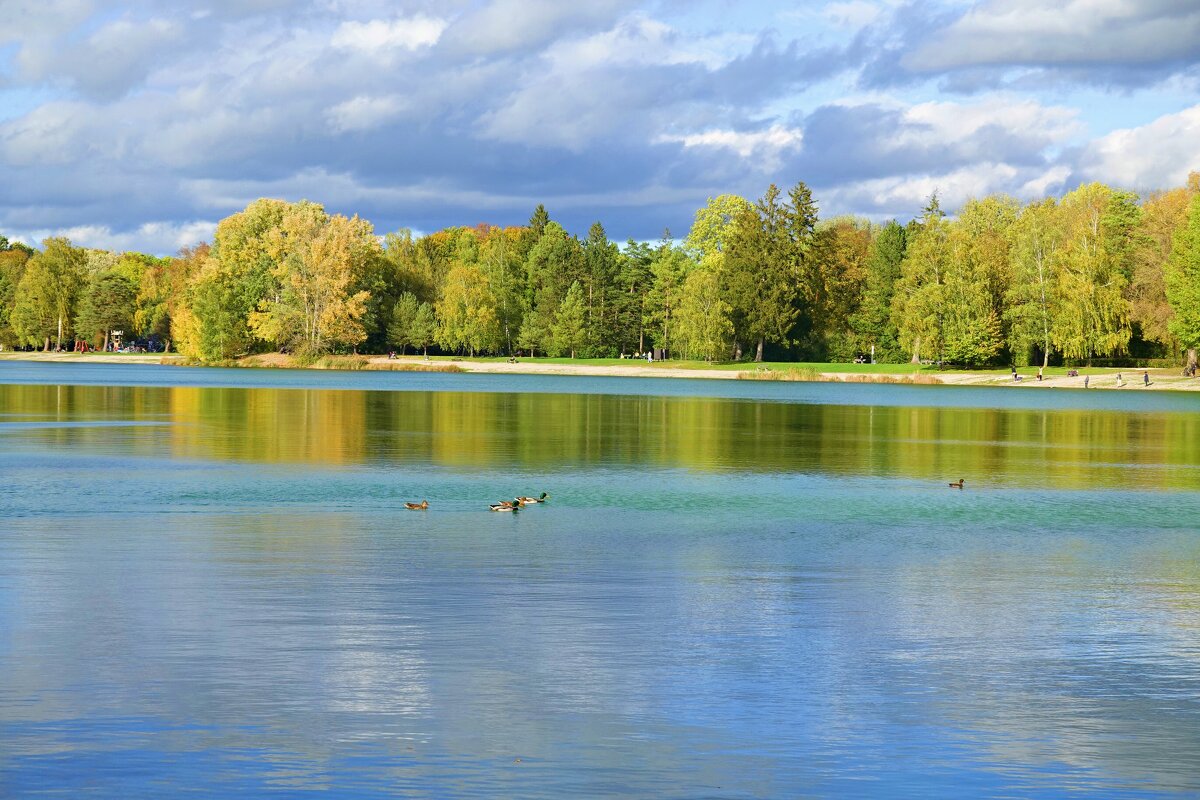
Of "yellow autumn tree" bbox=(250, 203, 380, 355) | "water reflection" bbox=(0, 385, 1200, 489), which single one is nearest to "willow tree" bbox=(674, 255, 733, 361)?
"yellow autumn tree" bbox=(250, 203, 380, 355)

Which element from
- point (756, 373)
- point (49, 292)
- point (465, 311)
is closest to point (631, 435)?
point (756, 373)

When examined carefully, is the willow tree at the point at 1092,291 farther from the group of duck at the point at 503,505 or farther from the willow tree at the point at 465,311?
the group of duck at the point at 503,505

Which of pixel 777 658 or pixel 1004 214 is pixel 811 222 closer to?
pixel 1004 214

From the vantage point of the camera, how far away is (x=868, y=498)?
3106 cm

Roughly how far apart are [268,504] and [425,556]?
7.77m

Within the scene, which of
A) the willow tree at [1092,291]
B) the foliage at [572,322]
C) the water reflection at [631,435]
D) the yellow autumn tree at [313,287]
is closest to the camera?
the water reflection at [631,435]

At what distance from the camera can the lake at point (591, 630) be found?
10.6m

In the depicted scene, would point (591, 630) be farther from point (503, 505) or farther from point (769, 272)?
point (769, 272)

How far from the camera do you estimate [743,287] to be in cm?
13550

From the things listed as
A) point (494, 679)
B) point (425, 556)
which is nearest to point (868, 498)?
point (425, 556)

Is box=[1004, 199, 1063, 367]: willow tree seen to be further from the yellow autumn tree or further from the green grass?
the yellow autumn tree

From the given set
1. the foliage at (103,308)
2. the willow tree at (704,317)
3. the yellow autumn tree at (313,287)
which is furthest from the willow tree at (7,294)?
the willow tree at (704,317)

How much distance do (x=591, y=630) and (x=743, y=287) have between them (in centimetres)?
12168

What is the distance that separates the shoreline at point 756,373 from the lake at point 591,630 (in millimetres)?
79775
